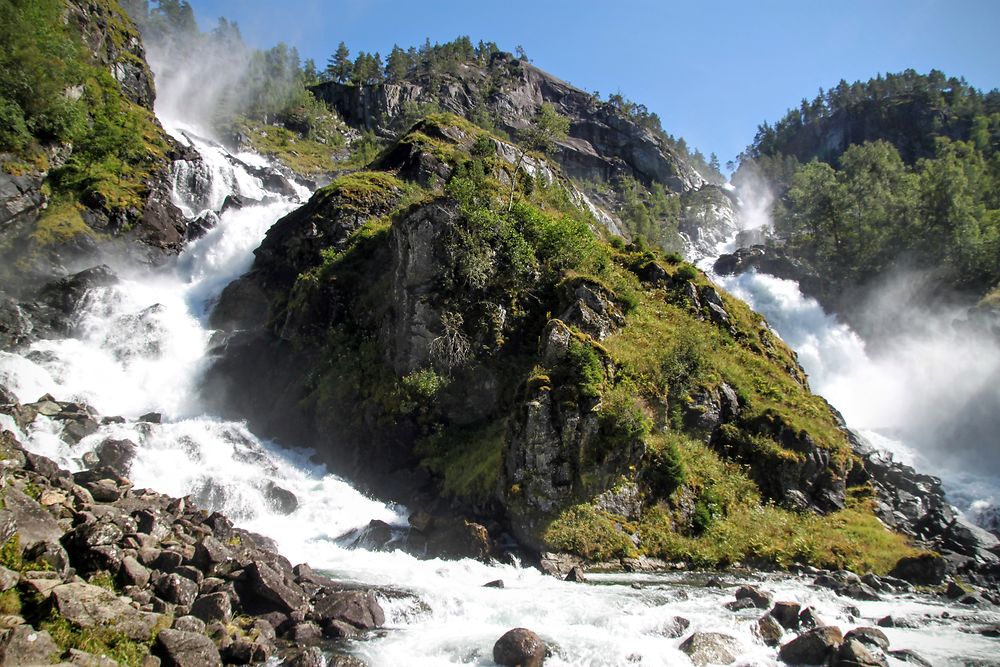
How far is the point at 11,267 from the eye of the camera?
113ft

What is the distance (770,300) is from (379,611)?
181 feet

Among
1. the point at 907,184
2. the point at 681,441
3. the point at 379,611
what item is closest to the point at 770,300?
the point at 907,184

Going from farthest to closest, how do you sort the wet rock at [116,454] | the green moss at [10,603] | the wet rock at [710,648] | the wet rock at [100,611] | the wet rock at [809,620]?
the wet rock at [116,454] < the wet rock at [809,620] < the wet rock at [710,648] < the wet rock at [100,611] < the green moss at [10,603]

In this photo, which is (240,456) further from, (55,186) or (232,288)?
(55,186)

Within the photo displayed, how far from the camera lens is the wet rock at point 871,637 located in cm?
1234

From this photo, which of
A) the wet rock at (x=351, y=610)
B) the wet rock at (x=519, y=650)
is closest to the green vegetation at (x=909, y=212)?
the wet rock at (x=519, y=650)

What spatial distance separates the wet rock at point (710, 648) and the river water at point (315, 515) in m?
0.22

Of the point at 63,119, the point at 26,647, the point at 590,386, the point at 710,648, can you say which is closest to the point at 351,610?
the point at 26,647

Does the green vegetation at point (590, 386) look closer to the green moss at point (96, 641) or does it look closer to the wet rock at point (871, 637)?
the wet rock at point (871, 637)

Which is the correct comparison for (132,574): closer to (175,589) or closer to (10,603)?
(175,589)

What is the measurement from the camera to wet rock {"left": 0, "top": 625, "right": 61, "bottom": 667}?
791cm

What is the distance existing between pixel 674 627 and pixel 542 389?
10.4 metres

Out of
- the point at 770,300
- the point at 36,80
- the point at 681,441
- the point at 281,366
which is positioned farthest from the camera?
the point at 770,300

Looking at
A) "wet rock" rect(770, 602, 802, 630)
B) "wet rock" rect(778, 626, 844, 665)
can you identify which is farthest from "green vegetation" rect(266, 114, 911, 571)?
"wet rock" rect(778, 626, 844, 665)
